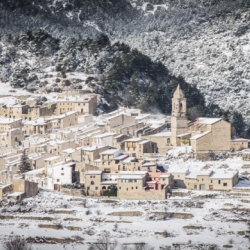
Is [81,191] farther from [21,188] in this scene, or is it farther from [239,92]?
[239,92]

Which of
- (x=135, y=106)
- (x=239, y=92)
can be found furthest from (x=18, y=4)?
(x=135, y=106)

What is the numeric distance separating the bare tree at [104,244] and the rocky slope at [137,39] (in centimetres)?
4120

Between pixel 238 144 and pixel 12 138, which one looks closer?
pixel 238 144

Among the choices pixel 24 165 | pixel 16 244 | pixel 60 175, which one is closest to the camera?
pixel 16 244

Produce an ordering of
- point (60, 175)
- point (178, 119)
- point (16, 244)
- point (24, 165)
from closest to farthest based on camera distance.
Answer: point (16, 244), point (60, 175), point (24, 165), point (178, 119)

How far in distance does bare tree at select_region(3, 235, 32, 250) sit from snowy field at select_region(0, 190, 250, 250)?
942mm

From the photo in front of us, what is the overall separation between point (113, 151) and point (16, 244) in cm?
1979

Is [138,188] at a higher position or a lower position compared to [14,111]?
lower

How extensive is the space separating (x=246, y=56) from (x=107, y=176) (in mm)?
65329

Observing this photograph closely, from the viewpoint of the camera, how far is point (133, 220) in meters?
84.2

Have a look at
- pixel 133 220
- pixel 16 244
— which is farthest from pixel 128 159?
pixel 16 244

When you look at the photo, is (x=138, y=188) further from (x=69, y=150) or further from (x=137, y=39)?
(x=137, y=39)

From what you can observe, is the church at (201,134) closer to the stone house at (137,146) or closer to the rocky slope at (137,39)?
the stone house at (137,146)

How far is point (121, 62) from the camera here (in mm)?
127000
